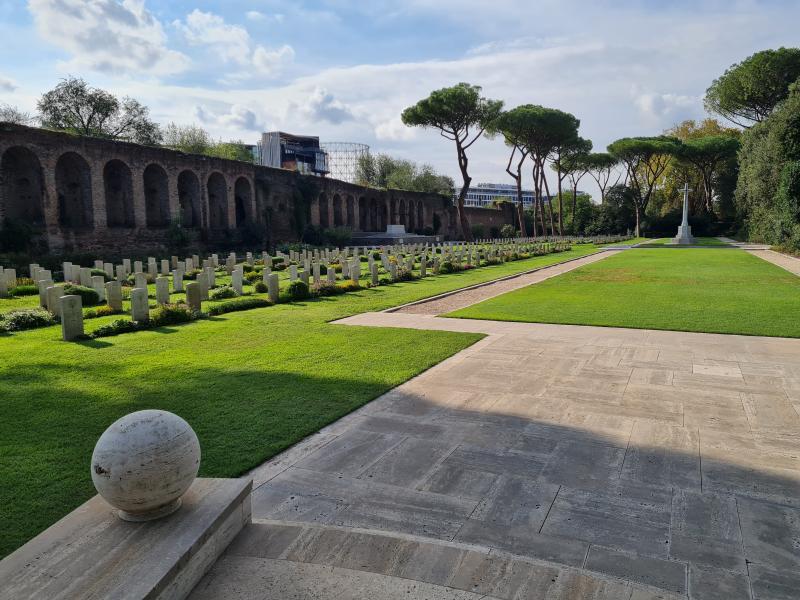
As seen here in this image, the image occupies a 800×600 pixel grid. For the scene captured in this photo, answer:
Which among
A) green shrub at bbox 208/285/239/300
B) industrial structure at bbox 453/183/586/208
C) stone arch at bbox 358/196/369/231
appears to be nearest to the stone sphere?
green shrub at bbox 208/285/239/300

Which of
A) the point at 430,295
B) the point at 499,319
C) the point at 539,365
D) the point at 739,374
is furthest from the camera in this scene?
the point at 430,295

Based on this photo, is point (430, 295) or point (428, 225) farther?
point (428, 225)

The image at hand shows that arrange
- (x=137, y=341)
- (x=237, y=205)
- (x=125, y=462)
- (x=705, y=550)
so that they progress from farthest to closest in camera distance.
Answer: (x=237, y=205) → (x=137, y=341) → (x=705, y=550) → (x=125, y=462)

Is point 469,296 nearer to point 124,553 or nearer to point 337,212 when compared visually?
point 124,553

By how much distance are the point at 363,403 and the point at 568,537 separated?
233 centimetres

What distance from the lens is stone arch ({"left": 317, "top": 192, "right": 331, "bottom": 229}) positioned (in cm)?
3822

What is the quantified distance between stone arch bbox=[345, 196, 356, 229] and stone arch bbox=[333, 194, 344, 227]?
584mm

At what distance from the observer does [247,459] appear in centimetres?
349

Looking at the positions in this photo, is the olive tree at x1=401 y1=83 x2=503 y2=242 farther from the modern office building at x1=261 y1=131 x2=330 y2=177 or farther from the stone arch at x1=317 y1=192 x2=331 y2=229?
the modern office building at x1=261 y1=131 x2=330 y2=177

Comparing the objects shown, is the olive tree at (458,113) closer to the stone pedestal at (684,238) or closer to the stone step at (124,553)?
the stone pedestal at (684,238)

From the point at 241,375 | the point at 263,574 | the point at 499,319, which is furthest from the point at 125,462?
the point at 499,319

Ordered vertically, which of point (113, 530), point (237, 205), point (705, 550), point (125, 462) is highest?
point (237, 205)

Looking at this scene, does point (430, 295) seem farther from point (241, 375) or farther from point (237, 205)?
point (237, 205)

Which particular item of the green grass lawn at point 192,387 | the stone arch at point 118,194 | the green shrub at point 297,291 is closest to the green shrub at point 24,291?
the green grass lawn at point 192,387
